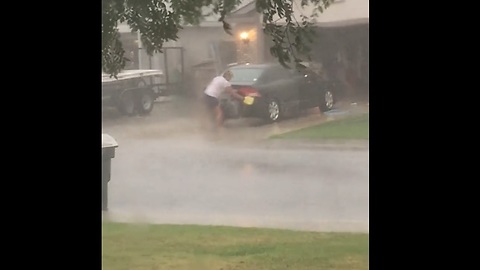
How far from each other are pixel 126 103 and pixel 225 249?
351 millimetres

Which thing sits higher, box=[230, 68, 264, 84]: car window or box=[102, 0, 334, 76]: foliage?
box=[102, 0, 334, 76]: foliage

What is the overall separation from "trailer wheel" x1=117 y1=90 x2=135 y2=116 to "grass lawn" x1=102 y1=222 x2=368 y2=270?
0.23 meters

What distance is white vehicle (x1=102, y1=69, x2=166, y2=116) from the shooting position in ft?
3.78

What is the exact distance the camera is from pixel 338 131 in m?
1.14

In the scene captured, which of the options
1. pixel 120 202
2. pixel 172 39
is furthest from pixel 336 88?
pixel 120 202

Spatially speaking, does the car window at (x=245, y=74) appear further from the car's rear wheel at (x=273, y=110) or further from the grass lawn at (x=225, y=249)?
the grass lawn at (x=225, y=249)

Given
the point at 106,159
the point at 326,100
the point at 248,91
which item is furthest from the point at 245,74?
the point at 106,159

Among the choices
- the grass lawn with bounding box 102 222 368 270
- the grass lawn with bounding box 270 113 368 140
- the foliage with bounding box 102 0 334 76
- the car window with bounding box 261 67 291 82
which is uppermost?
the foliage with bounding box 102 0 334 76

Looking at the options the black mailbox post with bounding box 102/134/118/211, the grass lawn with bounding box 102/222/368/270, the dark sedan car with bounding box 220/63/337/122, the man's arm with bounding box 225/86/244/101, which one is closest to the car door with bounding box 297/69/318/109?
the dark sedan car with bounding box 220/63/337/122

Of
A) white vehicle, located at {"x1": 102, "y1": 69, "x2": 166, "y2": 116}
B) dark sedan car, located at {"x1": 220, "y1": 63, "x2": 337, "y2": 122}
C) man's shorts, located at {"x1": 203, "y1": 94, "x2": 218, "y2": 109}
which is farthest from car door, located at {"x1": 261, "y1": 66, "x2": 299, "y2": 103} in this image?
white vehicle, located at {"x1": 102, "y1": 69, "x2": 166, "y2": 116}

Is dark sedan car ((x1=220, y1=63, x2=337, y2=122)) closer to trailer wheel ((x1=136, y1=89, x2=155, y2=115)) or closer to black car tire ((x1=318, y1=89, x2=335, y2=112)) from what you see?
black car tire ((x1=318, y1=89, x2=335, y2=112))
